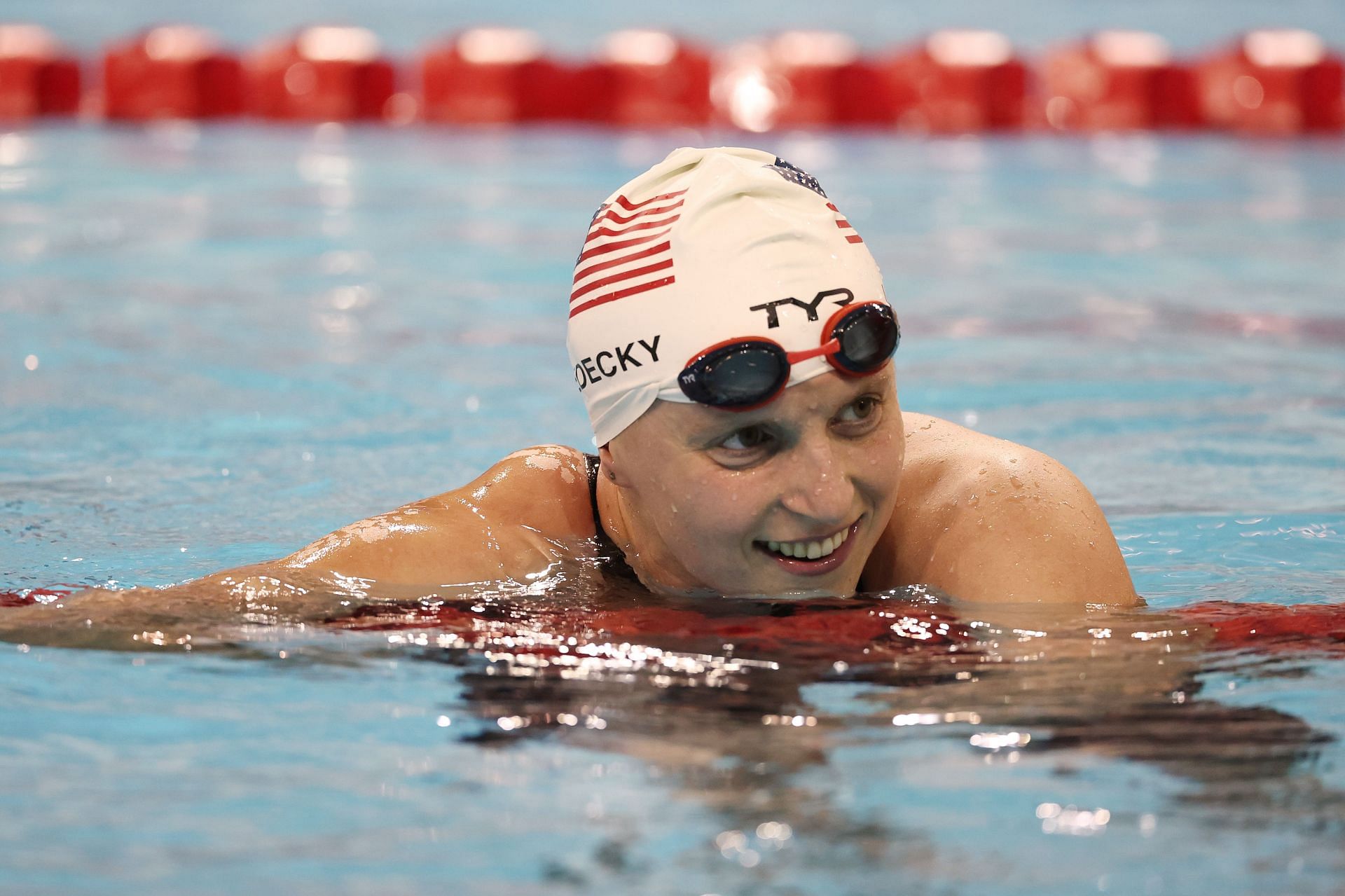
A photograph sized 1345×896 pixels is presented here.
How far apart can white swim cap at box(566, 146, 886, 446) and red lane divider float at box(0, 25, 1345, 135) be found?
33.2 ft

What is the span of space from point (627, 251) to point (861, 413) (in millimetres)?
527

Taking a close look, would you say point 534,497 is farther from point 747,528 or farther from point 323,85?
point 323,85

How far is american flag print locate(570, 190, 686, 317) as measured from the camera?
2.97 m

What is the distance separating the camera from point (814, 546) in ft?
9.46

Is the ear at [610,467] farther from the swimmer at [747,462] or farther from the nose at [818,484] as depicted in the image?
the nose at [818,484]

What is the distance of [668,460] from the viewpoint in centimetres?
290

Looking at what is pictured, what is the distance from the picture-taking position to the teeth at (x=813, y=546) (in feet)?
9.46

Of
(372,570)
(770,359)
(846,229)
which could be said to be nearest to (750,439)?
(770,359)

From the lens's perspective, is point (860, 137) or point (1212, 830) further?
point (860, 137)

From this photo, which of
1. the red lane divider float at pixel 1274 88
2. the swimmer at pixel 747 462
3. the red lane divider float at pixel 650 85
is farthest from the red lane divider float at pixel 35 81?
the swimmer at pixel 747 462

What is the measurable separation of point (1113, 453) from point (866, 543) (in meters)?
2.46

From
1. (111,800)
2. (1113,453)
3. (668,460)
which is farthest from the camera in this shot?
(1113,453)

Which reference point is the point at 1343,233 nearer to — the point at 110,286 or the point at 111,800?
the point at 110,286

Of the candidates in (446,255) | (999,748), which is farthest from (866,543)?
(446,255)
